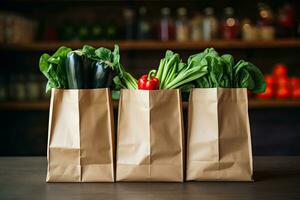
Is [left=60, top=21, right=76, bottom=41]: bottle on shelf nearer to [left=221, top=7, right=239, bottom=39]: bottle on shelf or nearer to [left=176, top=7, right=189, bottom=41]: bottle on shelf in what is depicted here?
[left=176, top=7, right=189, bottom=41]: bottle on shelf

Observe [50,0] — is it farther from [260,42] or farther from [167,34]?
[260,42]

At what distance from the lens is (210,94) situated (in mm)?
938

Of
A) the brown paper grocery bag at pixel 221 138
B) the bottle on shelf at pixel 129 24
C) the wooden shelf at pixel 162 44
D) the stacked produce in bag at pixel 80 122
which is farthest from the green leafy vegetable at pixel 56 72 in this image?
the bottle on shelf at pixel 129 24

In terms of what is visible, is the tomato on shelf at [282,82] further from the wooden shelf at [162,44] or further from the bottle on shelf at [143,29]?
the bottle on shelf at [143,29]

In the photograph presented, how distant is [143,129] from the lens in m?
0.92

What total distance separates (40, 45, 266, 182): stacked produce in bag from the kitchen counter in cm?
2

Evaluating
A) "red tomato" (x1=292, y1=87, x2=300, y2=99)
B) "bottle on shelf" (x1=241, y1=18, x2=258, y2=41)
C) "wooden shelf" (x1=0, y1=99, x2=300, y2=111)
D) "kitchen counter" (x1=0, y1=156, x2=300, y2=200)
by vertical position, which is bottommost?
"kitchen counter" (x1=0, y1=156, x2=300, y2=200)

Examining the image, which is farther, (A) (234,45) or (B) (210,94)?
(A) (234,45)

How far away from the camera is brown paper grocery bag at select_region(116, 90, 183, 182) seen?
92cm

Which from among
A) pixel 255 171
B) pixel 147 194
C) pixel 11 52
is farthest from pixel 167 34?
pixel 147 194

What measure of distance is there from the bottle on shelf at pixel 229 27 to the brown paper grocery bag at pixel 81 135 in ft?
6.62

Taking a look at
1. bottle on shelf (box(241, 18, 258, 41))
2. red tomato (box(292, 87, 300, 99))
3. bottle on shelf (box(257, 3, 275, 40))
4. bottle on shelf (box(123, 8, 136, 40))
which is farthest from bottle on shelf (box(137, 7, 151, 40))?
red tomato (box(292, 87, 300, 99))

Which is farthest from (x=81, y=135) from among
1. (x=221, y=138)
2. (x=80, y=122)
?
(x=221, y=138)

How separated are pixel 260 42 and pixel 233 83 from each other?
189cm
